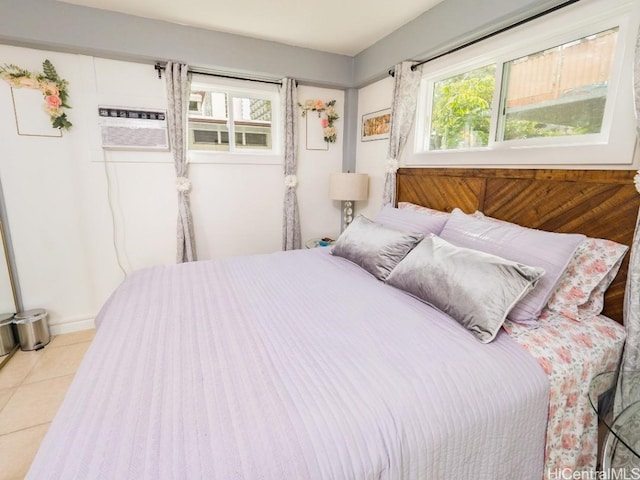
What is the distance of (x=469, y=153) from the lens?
219 cm

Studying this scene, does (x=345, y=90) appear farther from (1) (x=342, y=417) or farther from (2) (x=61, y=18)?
(1) (x=342, y=417)

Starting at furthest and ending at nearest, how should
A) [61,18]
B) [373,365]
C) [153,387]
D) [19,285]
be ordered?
[19,285]
[61,18]
[373,365]
[153,387]

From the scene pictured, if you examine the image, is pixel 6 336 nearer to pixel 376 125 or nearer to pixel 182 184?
pixel 182 184

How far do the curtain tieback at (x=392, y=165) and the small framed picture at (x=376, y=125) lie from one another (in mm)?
323

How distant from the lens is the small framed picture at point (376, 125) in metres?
2.95

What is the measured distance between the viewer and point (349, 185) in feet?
10.0

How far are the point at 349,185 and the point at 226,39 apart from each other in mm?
1626

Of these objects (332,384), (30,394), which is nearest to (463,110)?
(332,384)

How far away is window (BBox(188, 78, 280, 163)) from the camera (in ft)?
9.61

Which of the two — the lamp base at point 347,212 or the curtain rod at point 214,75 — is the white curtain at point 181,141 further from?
the lamp base at point 347,212

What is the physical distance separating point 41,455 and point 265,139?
2.96 meters

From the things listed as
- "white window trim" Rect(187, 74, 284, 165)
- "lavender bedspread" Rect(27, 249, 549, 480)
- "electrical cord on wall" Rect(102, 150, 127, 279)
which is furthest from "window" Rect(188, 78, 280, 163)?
"lavender bedspread" Rect(27, 249, 549, 480)

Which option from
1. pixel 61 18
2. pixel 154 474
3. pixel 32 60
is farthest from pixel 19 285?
pixel 154 474

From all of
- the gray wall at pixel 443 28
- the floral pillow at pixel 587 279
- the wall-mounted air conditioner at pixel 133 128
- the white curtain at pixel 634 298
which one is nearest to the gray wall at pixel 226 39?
the gray wall at pixel 443 28
